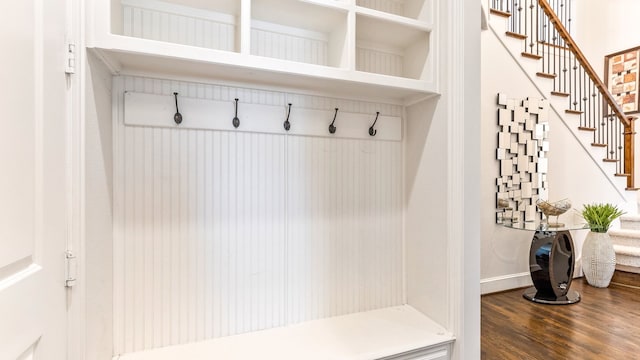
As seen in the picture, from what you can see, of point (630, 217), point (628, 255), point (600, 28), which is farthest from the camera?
point (600, 28)

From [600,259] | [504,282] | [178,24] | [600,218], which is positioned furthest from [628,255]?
[178,24]

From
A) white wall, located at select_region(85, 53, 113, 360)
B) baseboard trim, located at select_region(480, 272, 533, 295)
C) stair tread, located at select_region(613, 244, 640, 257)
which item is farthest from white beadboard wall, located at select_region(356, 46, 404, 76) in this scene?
stair tread, located at select_region(613, 244, 640, 257)

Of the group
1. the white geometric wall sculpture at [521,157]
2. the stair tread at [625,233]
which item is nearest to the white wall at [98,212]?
the white geometric wall sculpture at [521,157]

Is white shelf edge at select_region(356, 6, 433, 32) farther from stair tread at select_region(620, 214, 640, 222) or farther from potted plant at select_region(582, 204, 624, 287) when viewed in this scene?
stair tread at select_region(620, 214, 640, 222)

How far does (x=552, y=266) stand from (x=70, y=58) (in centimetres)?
351

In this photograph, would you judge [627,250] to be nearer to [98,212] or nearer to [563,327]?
[563,327]

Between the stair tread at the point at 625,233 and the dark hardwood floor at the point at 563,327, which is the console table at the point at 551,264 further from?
the stair tread at the point at 625,233

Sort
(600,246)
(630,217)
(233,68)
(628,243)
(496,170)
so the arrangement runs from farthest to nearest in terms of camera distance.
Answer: (630,217), (628,243), (600,246), (496,170), (233,68)

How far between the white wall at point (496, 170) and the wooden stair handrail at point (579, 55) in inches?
30.4

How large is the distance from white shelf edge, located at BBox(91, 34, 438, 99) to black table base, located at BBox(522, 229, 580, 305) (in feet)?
7.04

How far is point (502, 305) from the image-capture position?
277 cm

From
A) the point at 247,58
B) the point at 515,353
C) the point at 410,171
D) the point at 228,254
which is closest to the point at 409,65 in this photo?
the point at 410,171

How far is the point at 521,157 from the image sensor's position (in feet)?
10.4

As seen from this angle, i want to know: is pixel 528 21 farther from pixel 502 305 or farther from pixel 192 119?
pixel 192 119
